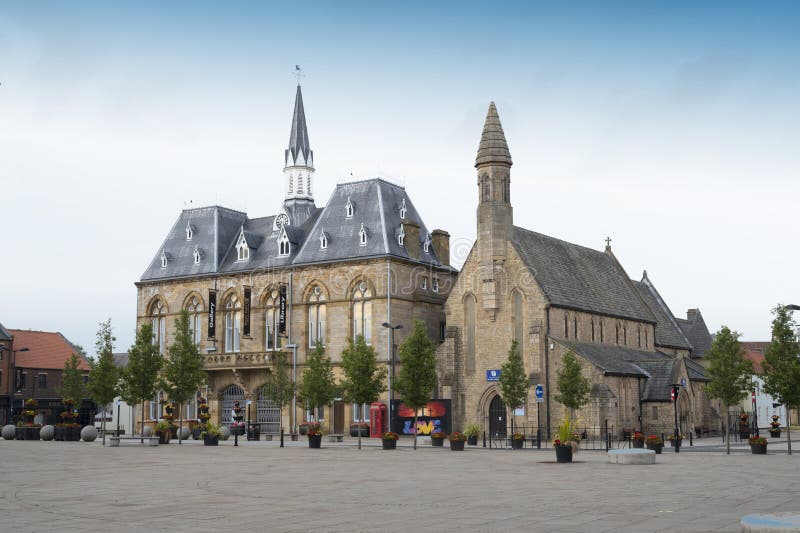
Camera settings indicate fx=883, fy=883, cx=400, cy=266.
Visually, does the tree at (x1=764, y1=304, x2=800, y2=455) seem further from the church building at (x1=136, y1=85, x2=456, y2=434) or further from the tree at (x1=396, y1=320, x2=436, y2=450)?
the church building at (x1=136, y1=85, x2=456, y2=434)

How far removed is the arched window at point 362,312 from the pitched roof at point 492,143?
44.0 ft

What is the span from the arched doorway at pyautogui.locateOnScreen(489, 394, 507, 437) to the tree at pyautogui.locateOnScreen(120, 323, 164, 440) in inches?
903

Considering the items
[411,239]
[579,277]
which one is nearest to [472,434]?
[579,277]

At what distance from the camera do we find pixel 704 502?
1931 cm

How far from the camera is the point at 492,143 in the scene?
62812 mm


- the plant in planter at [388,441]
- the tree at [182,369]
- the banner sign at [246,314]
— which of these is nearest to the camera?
the plant in planter at [388,441]

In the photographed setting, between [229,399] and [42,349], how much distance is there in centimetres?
3209

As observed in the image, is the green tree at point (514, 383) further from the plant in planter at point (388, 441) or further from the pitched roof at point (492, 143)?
the pitched roof at point (492, 143)

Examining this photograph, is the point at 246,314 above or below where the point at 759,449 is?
above

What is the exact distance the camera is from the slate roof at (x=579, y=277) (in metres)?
63.0

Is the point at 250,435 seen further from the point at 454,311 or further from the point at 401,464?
the point at 401,464

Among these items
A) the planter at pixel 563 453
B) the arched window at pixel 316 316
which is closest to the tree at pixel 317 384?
the arched window at pixel 316 316

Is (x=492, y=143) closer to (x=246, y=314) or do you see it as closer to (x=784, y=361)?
(x=246, y=314)

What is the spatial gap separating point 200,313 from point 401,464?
4598 centimetres
